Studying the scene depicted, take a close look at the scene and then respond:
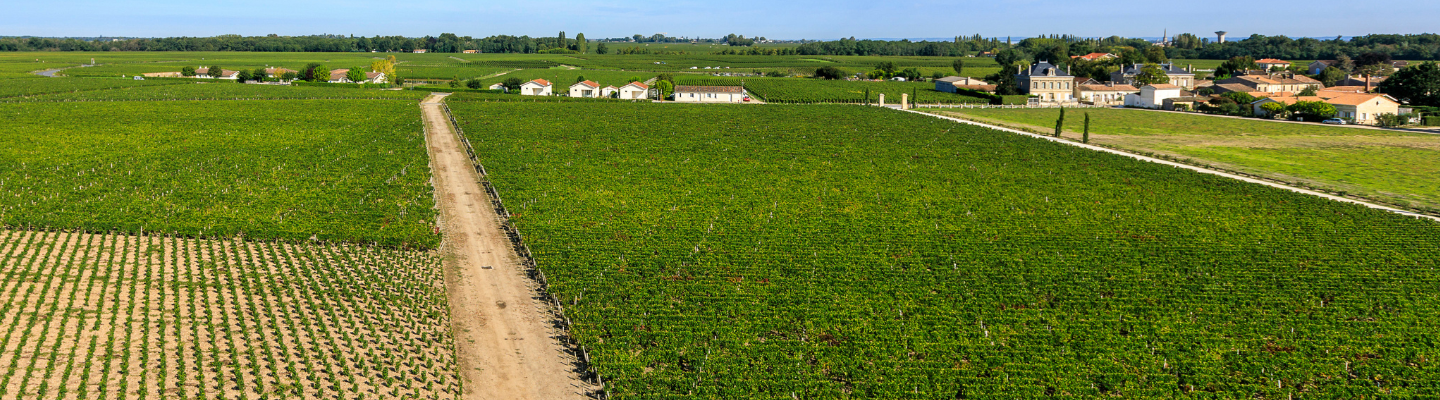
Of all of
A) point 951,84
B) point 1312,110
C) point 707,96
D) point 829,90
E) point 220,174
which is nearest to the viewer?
point 220,174

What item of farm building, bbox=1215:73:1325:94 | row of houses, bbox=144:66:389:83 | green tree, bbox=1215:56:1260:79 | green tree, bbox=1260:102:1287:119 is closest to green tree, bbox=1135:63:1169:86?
farm building, bbox=1215:73:1325:94

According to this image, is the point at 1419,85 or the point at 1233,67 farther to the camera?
the point at 1233,67

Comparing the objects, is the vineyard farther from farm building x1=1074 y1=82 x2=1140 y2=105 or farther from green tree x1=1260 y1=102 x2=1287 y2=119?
farm building x1=1074 y1=82 x2=1140 y2=105

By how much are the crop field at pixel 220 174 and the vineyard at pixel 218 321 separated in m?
2.54

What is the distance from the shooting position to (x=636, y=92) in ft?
410

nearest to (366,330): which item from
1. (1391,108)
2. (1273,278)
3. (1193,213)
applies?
(1273,278)

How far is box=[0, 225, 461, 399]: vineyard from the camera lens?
78.1 ft

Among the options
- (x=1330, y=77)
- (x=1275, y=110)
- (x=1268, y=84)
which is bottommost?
(x=1275, y=110)

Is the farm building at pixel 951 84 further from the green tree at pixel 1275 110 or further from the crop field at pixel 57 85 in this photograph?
the crop field at pixel 57 85

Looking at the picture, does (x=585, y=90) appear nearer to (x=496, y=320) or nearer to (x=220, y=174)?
(x=220, y=174)

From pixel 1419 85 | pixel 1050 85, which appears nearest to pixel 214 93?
pixel 1050 85

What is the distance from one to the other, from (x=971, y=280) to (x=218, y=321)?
25963 millimetres

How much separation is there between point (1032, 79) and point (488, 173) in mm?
98867

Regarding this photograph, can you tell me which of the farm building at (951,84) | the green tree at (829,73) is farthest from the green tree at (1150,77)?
the green tree at (829,73)
